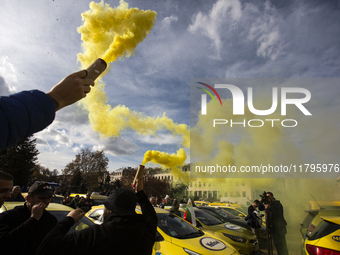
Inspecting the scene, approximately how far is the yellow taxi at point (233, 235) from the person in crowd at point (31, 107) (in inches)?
254

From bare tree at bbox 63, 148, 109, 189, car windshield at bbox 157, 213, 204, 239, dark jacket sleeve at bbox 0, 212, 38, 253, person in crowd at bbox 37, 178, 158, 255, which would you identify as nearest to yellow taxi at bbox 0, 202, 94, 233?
car windshield at bbox 157, 213, 204, 239

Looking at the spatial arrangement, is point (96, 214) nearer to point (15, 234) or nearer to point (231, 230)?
point (15, 234)

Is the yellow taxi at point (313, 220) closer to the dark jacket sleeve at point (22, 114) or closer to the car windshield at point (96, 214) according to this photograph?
the car windshield at point (96, 214)

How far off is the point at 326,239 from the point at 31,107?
4.65 m

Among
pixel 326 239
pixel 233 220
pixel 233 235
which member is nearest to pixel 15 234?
pixel 326 239

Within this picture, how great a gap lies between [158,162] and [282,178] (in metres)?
22.8

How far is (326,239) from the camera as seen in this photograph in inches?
131

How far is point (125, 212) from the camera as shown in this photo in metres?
1.84

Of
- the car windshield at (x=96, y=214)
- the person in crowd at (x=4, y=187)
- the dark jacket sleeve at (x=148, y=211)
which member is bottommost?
the car windshield at (x=96, y=214)

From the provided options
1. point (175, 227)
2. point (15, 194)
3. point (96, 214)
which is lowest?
point (175, 227)

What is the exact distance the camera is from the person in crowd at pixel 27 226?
188 centimetres

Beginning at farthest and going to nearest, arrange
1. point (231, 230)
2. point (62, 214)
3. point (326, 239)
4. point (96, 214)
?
point (231, 230), point (96, 214), point (62, 214), point (326, 239)

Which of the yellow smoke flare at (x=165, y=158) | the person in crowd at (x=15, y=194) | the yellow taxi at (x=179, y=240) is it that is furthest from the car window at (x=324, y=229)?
the yellow smoke flare at (x=165, y=158)

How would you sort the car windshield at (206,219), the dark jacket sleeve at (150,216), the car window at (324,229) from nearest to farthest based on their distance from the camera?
1. the dark jacket sleeve at (150,216)
2. the car window at (324,229)
3. the car windshield at (206,219)
